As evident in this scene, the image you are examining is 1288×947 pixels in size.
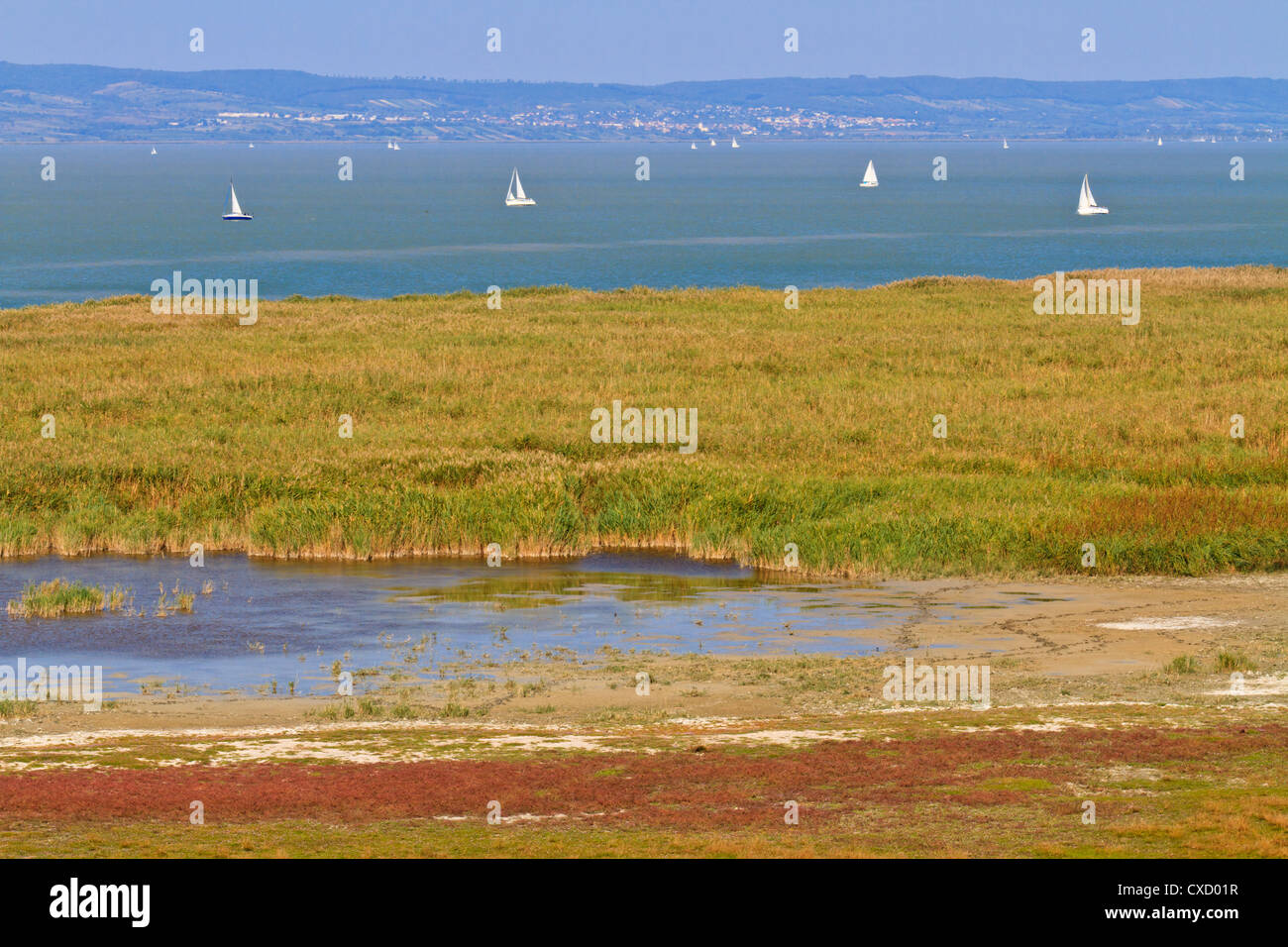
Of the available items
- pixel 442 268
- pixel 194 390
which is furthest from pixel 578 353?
pixel 442 268

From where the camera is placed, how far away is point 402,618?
76.9 ft

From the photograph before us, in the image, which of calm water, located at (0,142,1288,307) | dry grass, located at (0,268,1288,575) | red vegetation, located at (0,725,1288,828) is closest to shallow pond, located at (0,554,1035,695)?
dry grass, located at (0,268,1288,575)

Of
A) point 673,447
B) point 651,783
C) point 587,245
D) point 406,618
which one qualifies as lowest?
point 406,618

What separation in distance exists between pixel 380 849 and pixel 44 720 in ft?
24.3

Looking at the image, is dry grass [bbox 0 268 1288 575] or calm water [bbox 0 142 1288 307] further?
calm water [bbox 0 142 1288 307]

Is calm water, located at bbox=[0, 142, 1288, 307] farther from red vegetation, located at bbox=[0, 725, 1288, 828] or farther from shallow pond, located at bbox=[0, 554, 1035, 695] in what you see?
red vegetation, located at bbox=[0, 725, 1288, 828]

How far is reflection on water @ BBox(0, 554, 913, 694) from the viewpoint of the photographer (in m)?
20.6

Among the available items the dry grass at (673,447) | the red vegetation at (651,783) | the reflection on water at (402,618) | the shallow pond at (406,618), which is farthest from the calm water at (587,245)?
the red vegetation at (651,783)

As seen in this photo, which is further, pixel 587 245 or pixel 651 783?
pixel 587 245

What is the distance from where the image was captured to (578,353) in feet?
157

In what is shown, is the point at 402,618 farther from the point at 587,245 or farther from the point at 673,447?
the point at 587,245

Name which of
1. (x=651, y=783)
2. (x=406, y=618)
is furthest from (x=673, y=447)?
(x=651, y=783)

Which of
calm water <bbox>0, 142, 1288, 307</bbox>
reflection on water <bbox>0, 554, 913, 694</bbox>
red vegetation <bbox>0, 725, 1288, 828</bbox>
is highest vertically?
calm water <bbox>0, 142, 1288, 307</bbox>

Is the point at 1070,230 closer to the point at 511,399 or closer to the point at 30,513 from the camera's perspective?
the point at 511,399
